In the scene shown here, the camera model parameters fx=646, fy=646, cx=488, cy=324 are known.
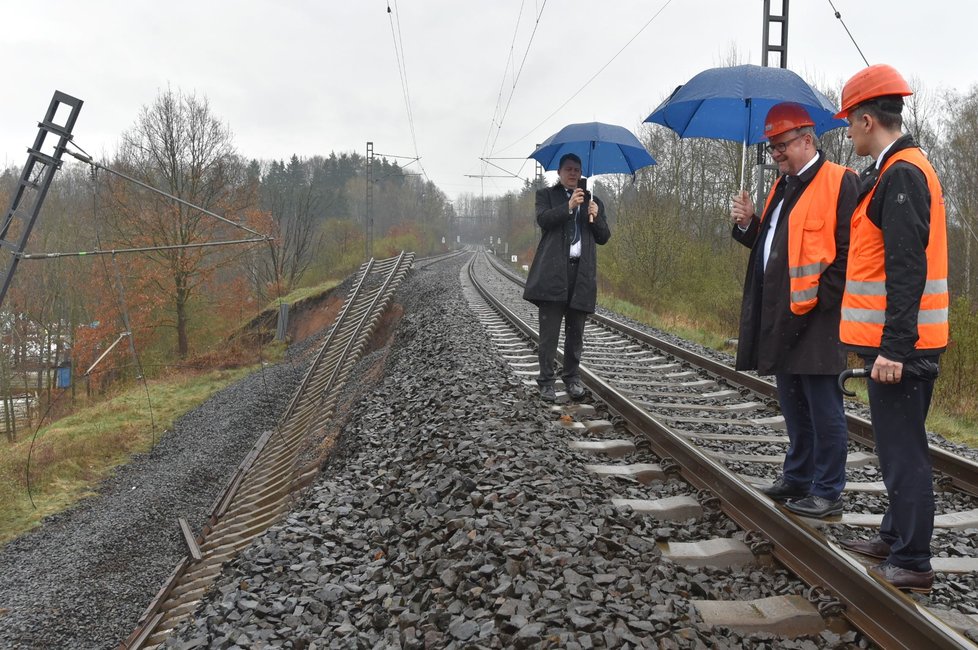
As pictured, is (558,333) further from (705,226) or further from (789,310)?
(705,226)

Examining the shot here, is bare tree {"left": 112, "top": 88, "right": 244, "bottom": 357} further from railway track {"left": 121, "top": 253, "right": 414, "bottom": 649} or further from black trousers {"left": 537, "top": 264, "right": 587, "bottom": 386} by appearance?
black trousers {"left": 537, "top": 264, "right": 587, "bottom": 386}

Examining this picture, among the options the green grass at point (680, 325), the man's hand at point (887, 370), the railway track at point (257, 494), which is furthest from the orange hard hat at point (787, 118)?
the green grass at point (680, 325)

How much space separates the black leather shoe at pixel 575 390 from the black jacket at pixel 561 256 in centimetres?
82

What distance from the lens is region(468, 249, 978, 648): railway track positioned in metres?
2.47

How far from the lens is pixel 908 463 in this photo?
8.61 feet

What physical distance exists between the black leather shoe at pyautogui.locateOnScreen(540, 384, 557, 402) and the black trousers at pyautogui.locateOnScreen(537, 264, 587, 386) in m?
0.04

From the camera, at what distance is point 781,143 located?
3.25 meters

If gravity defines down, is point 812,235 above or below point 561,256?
above

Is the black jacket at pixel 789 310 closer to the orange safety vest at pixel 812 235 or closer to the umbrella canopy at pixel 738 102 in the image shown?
the orange safety vest at pixel 812 235

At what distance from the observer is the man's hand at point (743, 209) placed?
361 cm

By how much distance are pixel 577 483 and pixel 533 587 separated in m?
1.18

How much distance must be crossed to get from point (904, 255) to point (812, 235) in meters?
0.71

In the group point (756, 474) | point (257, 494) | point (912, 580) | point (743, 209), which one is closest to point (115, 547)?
point (257, 494)

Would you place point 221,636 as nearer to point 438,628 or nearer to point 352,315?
point 438,628
